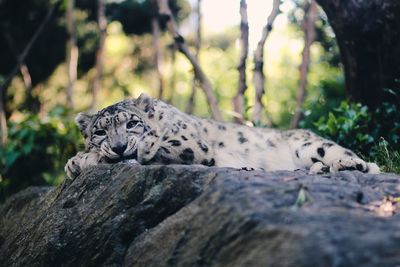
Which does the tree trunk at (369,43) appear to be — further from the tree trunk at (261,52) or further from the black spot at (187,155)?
the black spot at (187,155)

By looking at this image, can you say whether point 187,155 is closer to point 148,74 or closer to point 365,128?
point 365,128

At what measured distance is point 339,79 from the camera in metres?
12.6

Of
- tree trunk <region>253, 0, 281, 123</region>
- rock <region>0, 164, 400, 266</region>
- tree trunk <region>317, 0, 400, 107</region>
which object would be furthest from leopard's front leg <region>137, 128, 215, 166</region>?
tree trunk <region>253, 0, 281, 123</region>

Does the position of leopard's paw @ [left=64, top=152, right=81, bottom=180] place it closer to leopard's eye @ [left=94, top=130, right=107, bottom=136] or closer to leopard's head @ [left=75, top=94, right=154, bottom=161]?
leopard's head @ [left=75, top=94, right=154, bottom=161]

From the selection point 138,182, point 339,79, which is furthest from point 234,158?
point 339,79

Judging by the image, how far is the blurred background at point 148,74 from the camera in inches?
361

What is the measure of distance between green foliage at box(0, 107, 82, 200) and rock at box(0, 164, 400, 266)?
384cm

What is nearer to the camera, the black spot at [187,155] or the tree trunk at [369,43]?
the black spot at [187,155]

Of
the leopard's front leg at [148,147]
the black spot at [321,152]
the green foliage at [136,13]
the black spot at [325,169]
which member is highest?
the green foliage at [136,13]

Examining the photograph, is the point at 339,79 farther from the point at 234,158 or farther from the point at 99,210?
the point at 99,210

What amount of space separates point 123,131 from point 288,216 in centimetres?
309

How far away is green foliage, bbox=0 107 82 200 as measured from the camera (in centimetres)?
1079

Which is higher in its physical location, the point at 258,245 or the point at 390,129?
the point at 258,245

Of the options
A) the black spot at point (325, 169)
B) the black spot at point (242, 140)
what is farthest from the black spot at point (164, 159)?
the black spot at point (325, 169)
